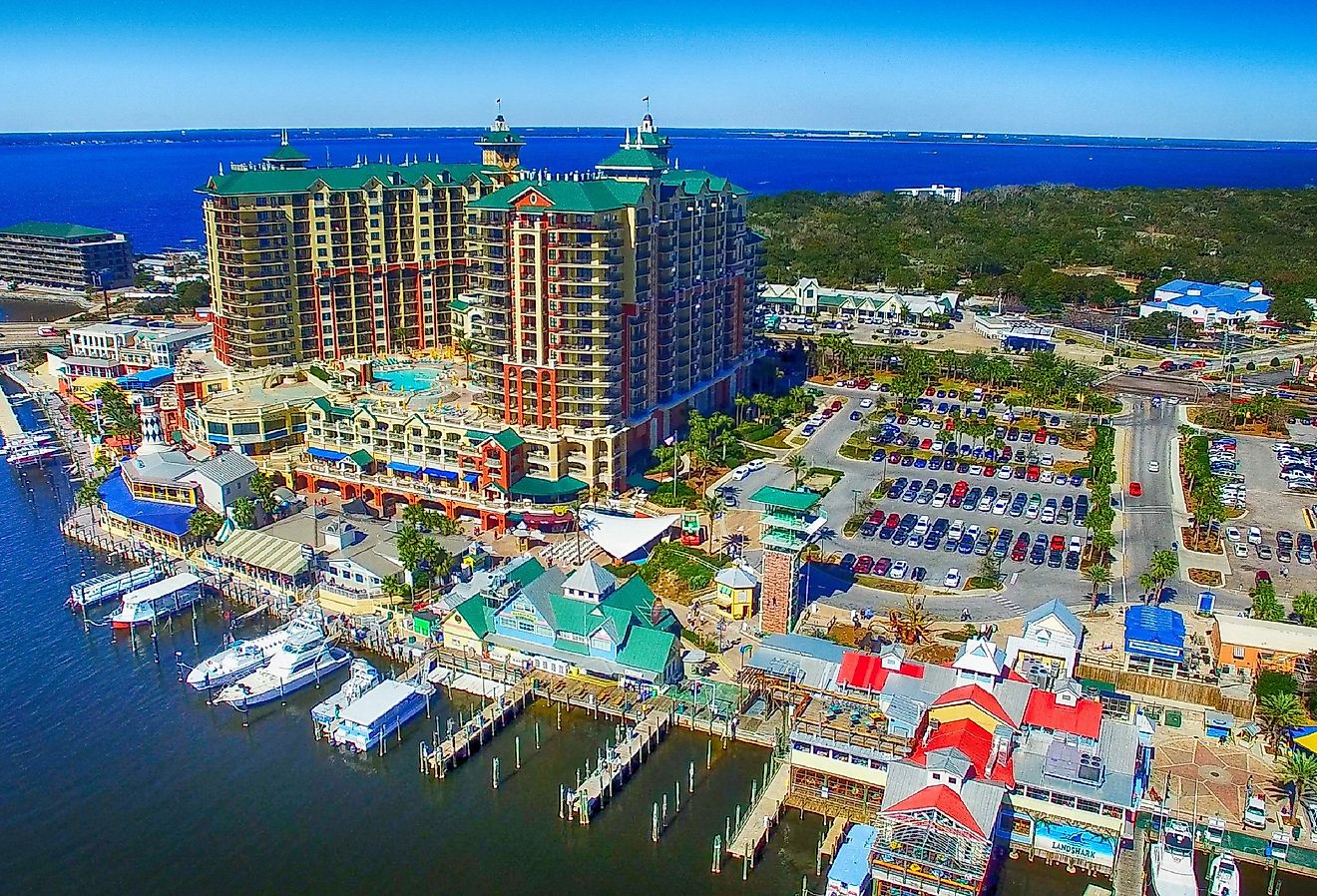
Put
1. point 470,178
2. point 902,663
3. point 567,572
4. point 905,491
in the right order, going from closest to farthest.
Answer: point 902,663
point 567,572
point 905,491
point 470,178

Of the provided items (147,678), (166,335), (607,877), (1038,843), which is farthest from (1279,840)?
(166,335)

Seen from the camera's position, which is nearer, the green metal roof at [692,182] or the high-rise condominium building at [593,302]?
the high-rise condominium building at [593,302]

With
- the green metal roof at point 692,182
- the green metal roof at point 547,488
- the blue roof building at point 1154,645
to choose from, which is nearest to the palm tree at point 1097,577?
the blue roof building at point 1154,645

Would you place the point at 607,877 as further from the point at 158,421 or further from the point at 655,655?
the point at 158,421

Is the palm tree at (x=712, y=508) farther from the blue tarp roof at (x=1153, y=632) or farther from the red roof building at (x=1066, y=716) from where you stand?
the red roof building at (x=1066, y=716)

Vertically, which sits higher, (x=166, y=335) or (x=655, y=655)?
(x=166, y=335)

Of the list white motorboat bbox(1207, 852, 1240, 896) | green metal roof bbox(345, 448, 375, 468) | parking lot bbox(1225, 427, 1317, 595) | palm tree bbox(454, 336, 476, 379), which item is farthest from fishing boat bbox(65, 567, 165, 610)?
parking lot bbox(1225, 427, 1317, 595)

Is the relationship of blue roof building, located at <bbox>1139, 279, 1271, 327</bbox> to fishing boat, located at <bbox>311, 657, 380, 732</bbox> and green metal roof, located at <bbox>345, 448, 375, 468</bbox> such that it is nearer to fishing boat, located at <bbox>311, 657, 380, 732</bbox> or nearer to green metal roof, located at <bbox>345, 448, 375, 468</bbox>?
green metal roof, located at <bbox>345, 448, 375, 468</bbox>
